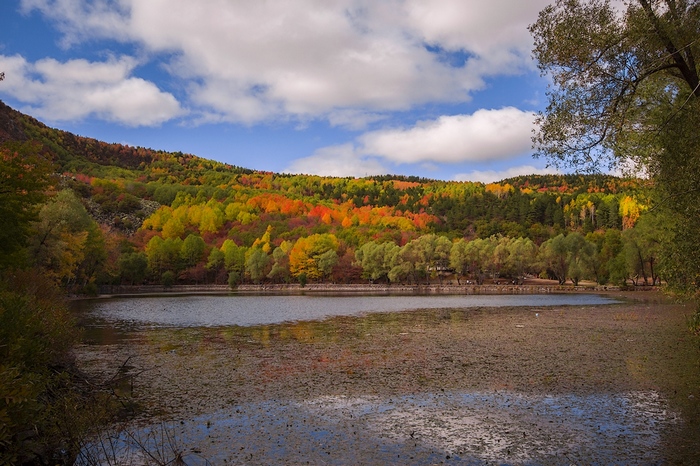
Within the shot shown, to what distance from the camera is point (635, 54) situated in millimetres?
14469

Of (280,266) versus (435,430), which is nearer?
(435,430)

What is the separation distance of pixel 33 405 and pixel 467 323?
30.7 meters

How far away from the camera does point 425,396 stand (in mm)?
14273

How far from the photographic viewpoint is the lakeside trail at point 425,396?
10008 millimetres

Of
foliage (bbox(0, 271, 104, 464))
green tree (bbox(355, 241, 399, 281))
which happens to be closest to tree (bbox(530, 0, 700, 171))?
foliage (bbox(0, 271, 104, 464))

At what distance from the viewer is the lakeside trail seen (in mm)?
10008

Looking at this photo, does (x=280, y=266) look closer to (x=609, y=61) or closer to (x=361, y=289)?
(x=361, y=289)

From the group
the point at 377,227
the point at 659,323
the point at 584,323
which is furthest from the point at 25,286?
the point at 377,227

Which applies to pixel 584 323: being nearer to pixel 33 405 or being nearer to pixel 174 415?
pixel 174 415

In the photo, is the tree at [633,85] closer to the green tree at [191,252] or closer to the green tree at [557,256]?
the green tree at [557,256]

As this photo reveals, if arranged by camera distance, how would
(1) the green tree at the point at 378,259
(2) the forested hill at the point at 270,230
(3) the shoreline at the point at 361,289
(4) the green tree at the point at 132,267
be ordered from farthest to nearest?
(2) the forested hill at the point at 270,230 < (1) the green tree at the point at 378,259 < (4) the green tree at the point at 132,267 < (3) the shoreline at the point at 361,289

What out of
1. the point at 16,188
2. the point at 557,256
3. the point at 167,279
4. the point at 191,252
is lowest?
the point at 167,279

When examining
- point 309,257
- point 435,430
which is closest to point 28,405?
point 435,430

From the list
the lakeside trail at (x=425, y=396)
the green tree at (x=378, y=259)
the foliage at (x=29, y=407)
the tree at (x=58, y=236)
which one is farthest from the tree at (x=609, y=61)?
the green tree at (x=378, y=259)
